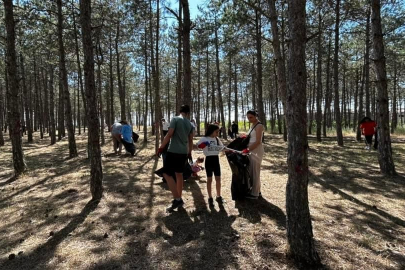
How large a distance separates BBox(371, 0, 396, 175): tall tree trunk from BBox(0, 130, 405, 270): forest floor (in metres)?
0.56

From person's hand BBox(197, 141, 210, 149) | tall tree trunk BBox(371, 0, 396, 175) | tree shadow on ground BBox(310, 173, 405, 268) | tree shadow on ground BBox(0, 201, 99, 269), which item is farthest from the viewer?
tall tree trunk BBox(371, 0, 396, 175)

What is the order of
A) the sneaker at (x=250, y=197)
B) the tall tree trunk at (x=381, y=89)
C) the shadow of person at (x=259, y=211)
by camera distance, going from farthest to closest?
the tall tree trunk at (x=381, y=89)
the sneaker at (x=250, y=197)
the shadow of person at (x=259, y=211)

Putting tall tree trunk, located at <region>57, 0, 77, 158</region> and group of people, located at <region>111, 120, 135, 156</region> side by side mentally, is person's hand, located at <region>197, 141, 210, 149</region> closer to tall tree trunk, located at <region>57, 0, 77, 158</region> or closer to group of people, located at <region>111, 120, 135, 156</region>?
group of people, located at <region>111, 120, 135, 156</region>

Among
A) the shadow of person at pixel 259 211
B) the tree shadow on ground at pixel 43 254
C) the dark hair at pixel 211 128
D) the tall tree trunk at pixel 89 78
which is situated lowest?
the tree shadow on ground at pixel 43 254

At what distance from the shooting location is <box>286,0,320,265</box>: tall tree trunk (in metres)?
3.21

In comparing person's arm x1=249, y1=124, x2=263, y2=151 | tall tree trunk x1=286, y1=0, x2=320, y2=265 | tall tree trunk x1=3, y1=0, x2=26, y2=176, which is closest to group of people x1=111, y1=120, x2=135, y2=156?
tall tree trunk x1=3, y1=0, x2=26, y2=176

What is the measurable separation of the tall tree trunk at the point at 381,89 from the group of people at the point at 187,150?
4784mm

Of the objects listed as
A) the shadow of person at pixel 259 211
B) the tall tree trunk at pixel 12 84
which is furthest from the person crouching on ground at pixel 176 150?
the tall tree trunk at pixel 12 84

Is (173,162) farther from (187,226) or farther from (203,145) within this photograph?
(187,226)

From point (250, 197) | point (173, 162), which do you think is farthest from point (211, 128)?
point (250, 197)

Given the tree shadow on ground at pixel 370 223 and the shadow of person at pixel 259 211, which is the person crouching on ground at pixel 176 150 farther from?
the tree shadow on ground at pixel 370 223

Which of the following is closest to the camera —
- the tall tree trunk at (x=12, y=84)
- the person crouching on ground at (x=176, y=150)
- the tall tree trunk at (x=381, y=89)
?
the person crouching on ground at (x=176, y=150)

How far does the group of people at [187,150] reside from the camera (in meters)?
Answer: 4.96

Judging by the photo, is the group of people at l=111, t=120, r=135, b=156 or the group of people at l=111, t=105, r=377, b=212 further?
the group of people at l=111, t=120, r=135, b=156
